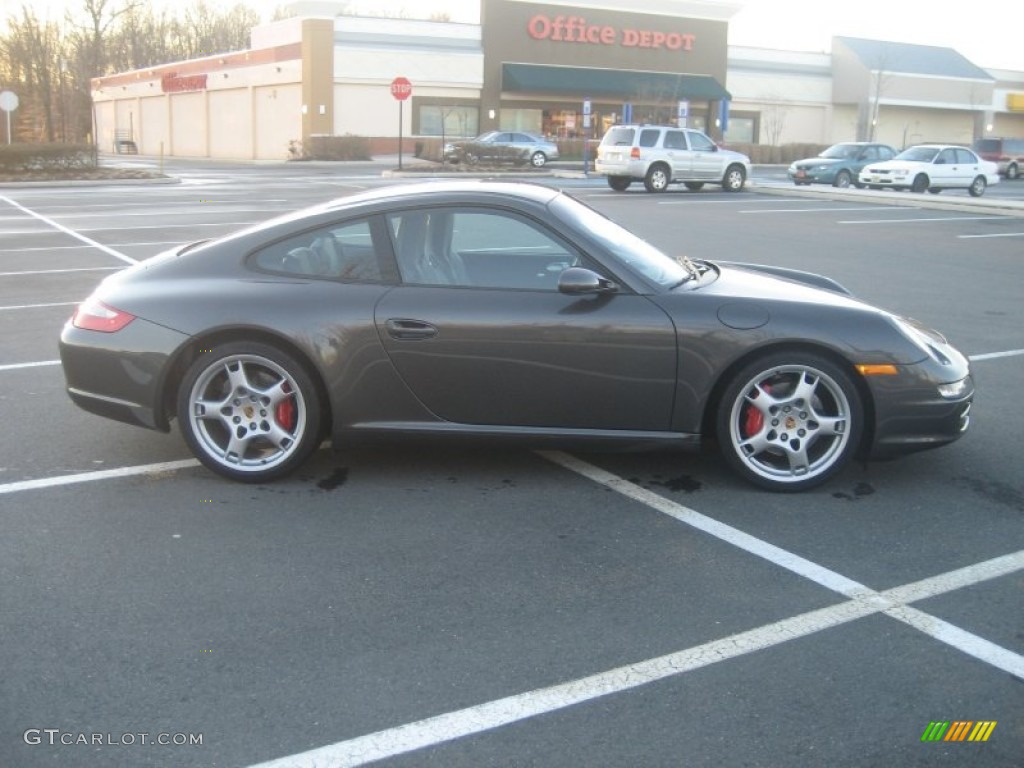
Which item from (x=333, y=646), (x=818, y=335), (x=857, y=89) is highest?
(x=857, y=89)

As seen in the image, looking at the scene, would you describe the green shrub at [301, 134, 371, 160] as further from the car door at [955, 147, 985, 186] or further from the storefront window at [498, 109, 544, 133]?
the car door at [955, 147, 985, 186]

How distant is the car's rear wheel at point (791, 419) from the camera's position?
510cm

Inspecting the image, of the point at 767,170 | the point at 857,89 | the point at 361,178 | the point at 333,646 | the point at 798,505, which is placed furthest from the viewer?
the point at 857,89

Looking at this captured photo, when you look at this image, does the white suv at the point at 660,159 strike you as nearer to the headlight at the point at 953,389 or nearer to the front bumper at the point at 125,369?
the headlight at the point at 953,389

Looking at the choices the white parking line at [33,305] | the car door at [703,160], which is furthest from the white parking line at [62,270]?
the car door at [703,160]

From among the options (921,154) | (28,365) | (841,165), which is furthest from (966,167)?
(28,365)

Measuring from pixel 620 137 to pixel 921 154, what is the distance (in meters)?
9.67

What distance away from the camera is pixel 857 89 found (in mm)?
64875

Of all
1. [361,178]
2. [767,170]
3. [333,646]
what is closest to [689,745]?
[333,646]

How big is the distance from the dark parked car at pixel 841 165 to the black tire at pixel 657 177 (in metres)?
7.86

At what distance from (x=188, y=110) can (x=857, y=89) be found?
132 ft

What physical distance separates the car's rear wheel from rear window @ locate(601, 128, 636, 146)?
25229 mm

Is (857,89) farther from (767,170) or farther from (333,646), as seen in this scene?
(333,646)

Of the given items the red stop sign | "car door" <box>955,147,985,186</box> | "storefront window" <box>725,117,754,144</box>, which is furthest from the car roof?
"storefront window" <box>725,117,754,144</box>
